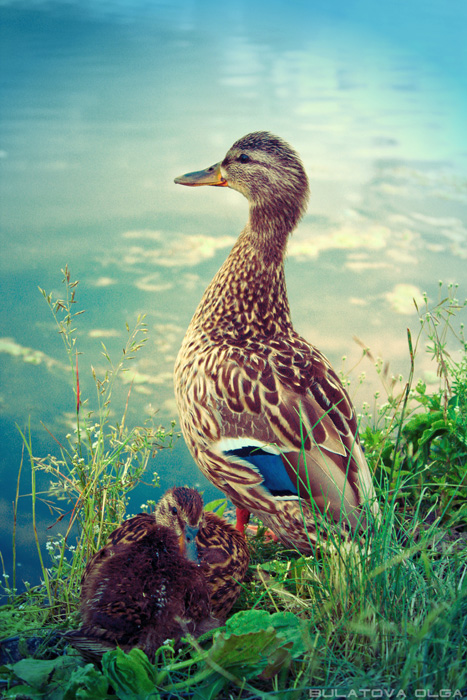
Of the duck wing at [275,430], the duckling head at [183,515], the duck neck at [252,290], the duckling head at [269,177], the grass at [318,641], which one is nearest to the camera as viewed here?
the grass at [318,641]

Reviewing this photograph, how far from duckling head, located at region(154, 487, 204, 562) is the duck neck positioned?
781 mm

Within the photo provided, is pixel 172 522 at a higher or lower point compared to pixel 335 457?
lower

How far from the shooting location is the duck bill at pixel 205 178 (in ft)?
10.1

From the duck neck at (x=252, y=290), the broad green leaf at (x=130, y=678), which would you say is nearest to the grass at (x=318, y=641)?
the broad green leaf at (x=130, y=678)

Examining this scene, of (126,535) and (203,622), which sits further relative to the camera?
(126,535)

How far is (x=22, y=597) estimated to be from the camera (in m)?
2.67

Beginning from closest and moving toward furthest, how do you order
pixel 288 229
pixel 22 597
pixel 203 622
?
pixel 203 622 < pixel 22 597 < pixel 288 229

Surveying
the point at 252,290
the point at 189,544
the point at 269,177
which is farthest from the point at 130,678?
the point at 269,177

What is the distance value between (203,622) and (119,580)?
309 millimetres

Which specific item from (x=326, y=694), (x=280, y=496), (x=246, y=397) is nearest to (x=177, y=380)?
(x=246, y=397)

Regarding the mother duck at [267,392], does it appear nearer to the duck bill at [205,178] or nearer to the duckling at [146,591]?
the duck bill at [205,178]

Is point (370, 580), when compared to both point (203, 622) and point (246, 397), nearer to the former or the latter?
point (203, 622)

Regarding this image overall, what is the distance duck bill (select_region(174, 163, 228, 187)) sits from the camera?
3082 millimetres

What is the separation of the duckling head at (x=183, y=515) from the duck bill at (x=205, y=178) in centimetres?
158
